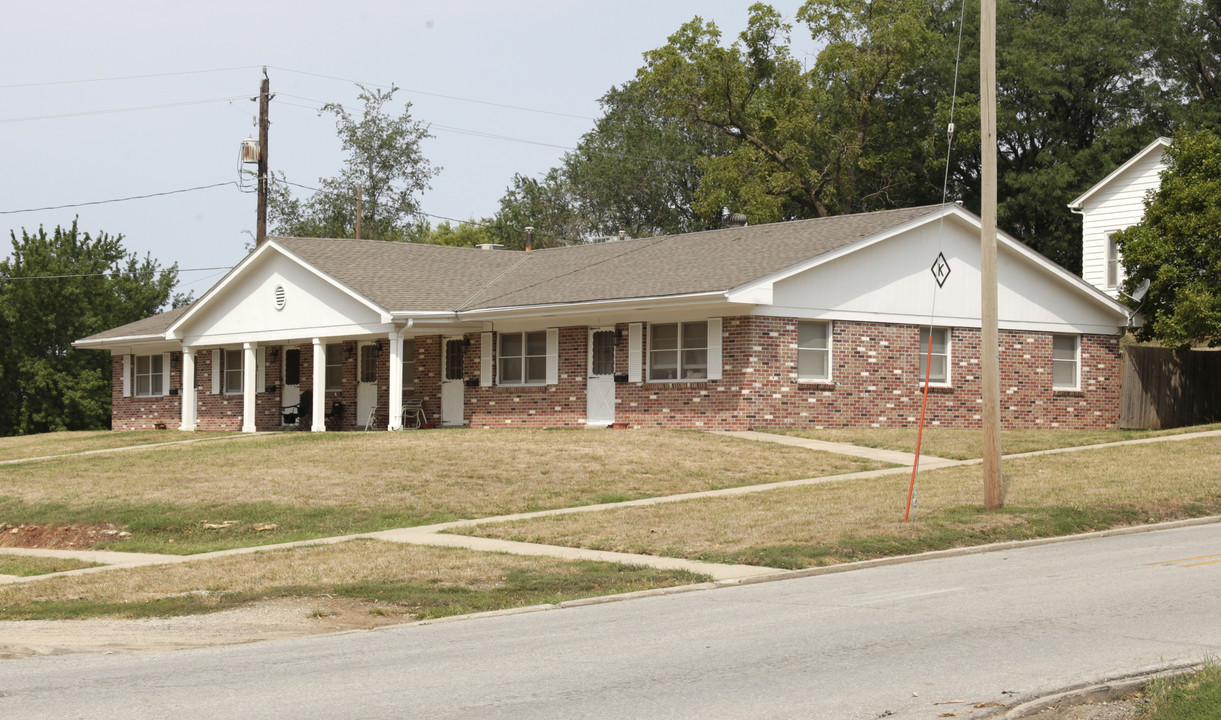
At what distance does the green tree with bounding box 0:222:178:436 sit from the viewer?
48.2 metres

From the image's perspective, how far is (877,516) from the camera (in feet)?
53.7

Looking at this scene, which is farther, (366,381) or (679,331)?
(366,381)

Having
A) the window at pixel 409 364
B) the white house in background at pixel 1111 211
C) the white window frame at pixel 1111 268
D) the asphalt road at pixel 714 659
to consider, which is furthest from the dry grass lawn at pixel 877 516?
the white house in background at pixel 1111 211

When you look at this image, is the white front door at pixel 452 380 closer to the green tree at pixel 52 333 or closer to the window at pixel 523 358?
the window at pixel 523 358

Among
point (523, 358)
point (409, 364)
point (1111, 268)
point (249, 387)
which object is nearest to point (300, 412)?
point (249, 387)

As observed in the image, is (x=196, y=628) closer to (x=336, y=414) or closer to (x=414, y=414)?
(x=414, y=414)

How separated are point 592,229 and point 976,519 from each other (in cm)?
5883

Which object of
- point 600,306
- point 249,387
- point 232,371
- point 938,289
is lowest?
point 249,387

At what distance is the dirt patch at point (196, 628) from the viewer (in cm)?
1051

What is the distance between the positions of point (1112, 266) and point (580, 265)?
658 inches

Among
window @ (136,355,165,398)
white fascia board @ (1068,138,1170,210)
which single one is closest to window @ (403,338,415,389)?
window @ (136,355,165,398)

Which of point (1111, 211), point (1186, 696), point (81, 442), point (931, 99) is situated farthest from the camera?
point (931, 99)

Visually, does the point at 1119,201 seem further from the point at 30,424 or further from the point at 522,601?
the point at 30,424

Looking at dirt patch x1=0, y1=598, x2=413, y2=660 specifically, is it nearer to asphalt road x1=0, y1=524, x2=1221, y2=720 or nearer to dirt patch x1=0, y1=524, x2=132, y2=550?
asphalt road x1=0, y1=524, x2=1221, y2=720
